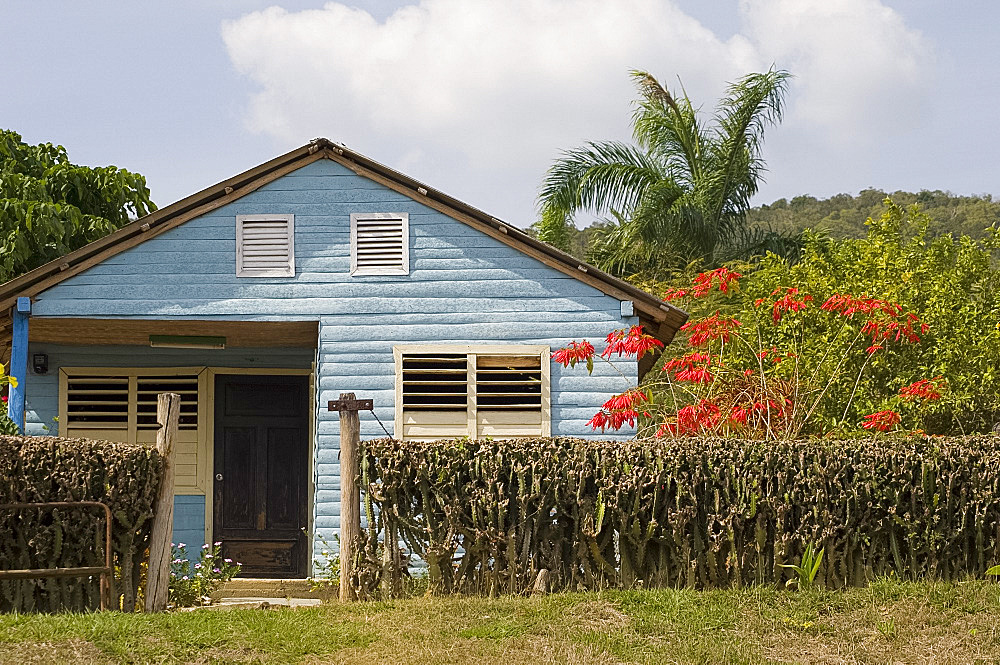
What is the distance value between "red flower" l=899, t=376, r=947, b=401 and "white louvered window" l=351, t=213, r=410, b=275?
5.69 meters

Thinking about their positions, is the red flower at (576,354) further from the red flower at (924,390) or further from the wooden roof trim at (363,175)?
the red flower at (924,390)

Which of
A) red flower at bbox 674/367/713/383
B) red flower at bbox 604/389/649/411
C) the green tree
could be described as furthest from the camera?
the green tree

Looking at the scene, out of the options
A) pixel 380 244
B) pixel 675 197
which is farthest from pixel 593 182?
pixel 380 244

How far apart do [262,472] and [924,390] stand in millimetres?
7692

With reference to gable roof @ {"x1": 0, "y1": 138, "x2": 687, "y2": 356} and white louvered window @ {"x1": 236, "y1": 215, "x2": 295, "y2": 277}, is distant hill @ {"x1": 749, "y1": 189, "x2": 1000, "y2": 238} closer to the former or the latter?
gable roof @ {"x1": 0, "y1": 138, "x2": 687, "y2": 356}

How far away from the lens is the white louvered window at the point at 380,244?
39.6 ft

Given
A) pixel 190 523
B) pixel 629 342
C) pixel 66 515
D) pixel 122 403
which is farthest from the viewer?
pixel 122 403

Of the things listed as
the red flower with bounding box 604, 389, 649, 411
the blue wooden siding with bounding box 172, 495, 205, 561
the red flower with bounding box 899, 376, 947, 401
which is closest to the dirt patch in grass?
the red flower with bounding box 604, 389, 649, 411

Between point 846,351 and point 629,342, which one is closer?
point 629,342

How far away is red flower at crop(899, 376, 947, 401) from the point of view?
11836 mm

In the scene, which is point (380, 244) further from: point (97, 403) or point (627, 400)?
point (97, 403)

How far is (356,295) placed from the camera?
473 inches

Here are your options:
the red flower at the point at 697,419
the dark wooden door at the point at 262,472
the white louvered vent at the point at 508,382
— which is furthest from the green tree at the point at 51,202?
the red flower at the point at 697,419

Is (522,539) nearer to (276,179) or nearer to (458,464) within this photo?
(458,464)
